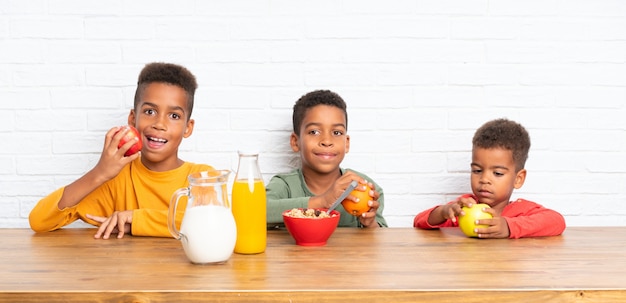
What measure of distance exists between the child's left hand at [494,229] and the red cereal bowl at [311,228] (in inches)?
15.3

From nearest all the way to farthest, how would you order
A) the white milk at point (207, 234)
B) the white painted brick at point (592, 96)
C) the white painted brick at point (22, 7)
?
the white milk at point (207, 234)
the white painted brick at point (22, 7)
the white painted brick at point (592, 96)

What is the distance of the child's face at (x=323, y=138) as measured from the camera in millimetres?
1979

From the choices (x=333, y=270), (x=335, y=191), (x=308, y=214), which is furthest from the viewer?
(x=335, y=191)

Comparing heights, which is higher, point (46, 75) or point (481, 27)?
point (481, 27)

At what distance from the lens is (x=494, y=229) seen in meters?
1.50

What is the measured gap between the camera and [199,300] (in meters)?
1.03

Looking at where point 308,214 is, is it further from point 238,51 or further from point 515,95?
point 515,95

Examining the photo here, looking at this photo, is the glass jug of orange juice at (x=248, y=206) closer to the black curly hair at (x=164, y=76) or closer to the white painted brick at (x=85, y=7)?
the black curly hair at (x=164, y=76)

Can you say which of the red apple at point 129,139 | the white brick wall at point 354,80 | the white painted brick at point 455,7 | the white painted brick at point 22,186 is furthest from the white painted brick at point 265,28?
the white painted brick at point 22,186

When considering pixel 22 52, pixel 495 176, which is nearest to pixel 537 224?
pixel 495 176

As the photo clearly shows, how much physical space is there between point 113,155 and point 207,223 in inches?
22.2

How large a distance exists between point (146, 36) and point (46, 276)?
1.24 meters

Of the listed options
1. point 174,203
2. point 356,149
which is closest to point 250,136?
point 356,149

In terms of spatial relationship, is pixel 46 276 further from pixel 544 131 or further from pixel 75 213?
pixel 544 131
